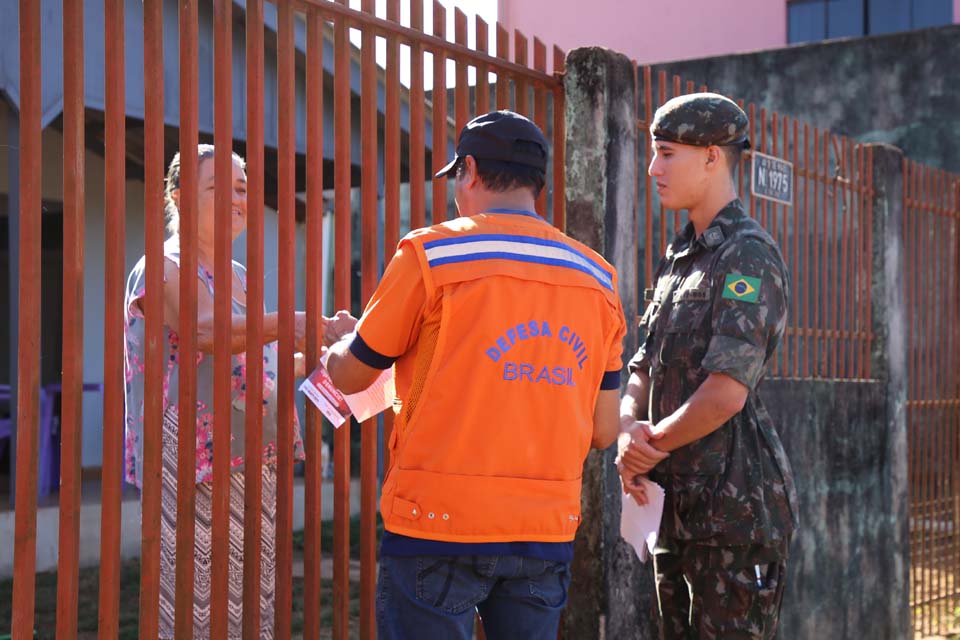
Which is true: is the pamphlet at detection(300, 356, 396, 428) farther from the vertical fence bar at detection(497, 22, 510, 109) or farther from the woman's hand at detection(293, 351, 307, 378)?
the vertical fence bar at detection(497, 22, 510, 109)

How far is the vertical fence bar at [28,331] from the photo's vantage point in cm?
272

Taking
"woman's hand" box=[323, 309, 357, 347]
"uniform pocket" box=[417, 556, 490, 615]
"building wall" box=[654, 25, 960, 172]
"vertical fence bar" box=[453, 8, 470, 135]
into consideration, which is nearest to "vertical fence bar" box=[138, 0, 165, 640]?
"woman's hand" box=[323, 309, 357, 347]

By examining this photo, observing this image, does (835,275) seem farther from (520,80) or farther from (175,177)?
(175,177)

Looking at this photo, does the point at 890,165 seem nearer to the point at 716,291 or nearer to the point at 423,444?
the point at 716,291

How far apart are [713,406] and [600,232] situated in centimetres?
119

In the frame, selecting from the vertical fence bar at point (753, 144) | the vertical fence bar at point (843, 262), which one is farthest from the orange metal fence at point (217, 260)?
the vertical fence bar at point (843, 262)

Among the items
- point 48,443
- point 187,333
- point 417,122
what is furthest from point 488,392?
point 48,443

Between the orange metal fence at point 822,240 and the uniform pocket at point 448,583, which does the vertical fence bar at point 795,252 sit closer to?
the orange metal fence at point 822,240

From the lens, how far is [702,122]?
3.39m

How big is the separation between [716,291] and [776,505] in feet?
2.11

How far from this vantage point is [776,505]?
3.40 m

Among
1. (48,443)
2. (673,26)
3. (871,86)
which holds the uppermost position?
(673,26)

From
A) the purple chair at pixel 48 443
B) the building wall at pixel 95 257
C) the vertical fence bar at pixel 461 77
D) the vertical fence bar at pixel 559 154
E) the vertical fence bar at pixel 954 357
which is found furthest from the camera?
the building wall at pixel 95 257

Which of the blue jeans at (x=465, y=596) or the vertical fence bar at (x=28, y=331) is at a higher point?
the vertical fence bar at (x=28, y=331)
